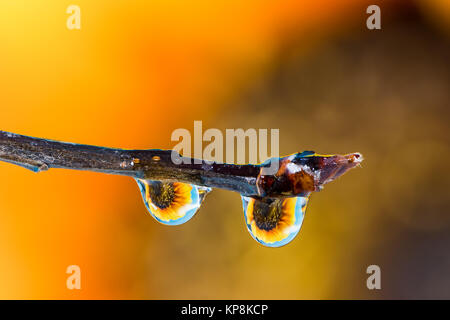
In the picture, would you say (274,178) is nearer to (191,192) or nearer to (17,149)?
(191,192)

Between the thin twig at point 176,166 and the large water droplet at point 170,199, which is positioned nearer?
the thin twig at point 176,166

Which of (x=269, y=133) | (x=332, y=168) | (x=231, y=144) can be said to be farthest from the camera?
(x=269, y=133)

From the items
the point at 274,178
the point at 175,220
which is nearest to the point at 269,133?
the point at 175,220

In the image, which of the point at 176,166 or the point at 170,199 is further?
the point at 170,199

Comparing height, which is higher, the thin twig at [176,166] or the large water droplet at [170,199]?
the thin twig at [176,166]

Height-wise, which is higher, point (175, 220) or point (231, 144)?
point (231, 144)
